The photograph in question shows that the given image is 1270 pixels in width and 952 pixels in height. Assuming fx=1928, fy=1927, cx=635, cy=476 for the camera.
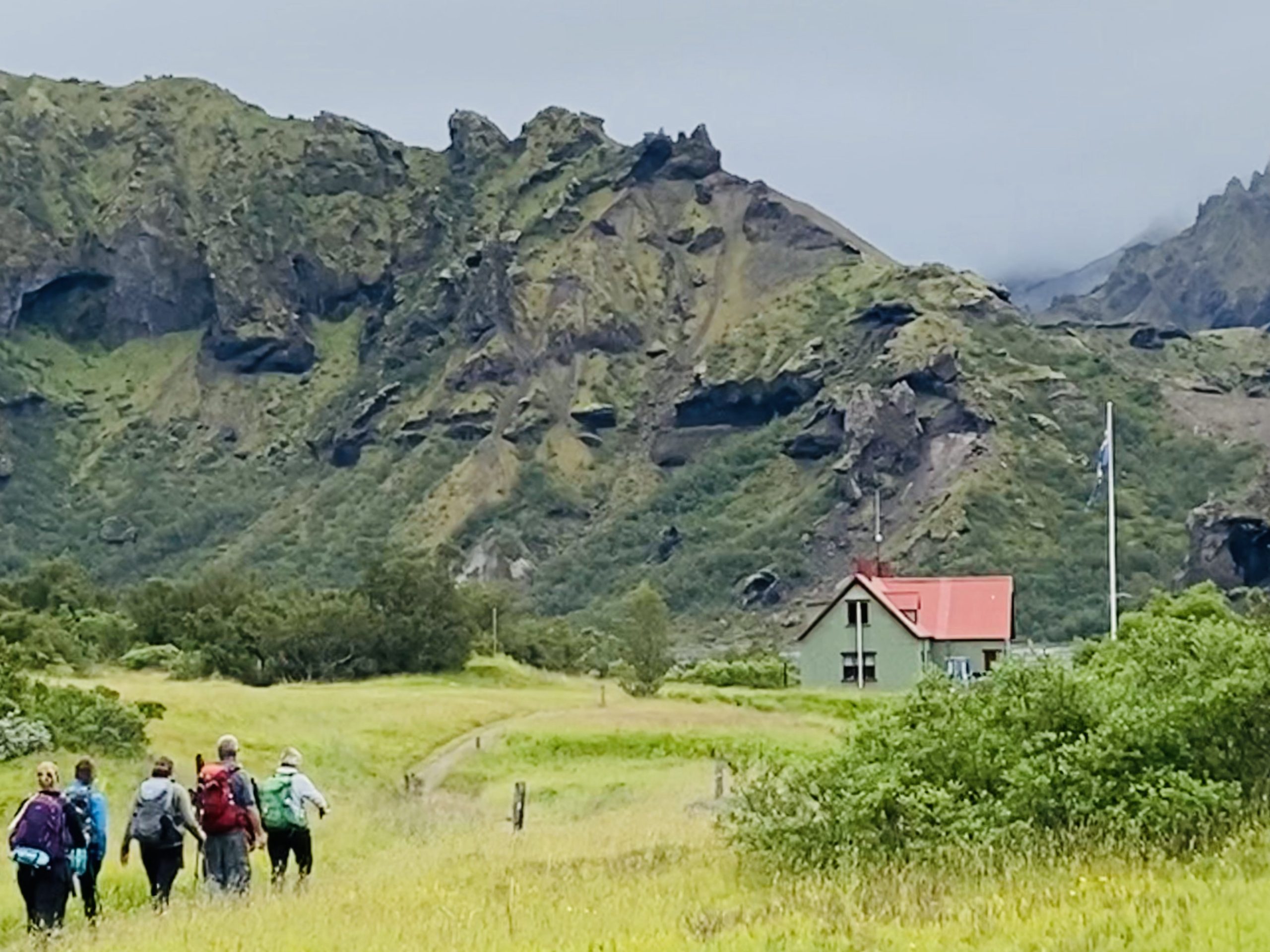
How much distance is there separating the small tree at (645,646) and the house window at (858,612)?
777 centimetres

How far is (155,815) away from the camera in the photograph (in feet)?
63.4

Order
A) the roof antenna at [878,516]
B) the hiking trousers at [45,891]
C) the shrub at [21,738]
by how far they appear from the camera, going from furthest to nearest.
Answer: the roof antenna at [878,516] → the shrub at [21,738] → the hiking trousers at [45,891]

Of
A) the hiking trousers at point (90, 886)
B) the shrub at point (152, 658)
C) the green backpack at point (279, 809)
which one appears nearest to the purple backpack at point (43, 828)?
the hiking trousers at point (90, 886)

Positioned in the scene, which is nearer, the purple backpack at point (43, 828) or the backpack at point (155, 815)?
the purple backpack at point (43, 828)

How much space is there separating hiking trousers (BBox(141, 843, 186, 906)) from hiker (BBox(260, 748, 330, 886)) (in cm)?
120

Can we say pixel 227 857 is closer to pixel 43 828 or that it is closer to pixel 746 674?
pixel 43 828

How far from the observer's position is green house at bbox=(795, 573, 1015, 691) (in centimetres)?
7506

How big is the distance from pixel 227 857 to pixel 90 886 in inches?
54.8

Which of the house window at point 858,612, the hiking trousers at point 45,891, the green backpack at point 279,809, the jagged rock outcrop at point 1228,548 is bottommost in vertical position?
the hiking trousers at point 45,891

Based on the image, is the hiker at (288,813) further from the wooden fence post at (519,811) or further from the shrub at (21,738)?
the shrub at (21,738)

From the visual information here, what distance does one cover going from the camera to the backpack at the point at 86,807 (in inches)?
752

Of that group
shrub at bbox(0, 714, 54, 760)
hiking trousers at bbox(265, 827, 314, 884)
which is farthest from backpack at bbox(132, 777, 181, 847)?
shrub at bbox(0, 714, 54, 760)

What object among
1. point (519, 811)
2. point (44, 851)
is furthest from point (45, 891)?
point (519, 811)

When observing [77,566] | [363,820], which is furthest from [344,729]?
[77,566]
